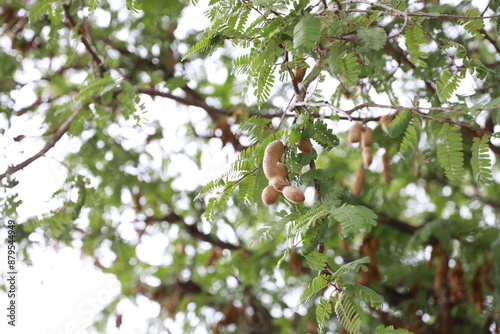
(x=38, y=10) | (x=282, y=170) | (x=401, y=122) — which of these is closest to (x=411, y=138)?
(x=401, y=122)

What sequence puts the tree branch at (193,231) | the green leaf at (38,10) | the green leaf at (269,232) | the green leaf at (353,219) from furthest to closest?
the tree branch at (193,231) < the green leaf at (38,10) < the green leaf at (269,232) < the green leaf at (353,219)

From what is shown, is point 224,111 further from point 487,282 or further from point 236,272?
point 487,282

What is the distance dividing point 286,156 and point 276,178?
11 cm

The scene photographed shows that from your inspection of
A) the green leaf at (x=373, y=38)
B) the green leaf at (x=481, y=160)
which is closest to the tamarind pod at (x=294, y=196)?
the green leaf at (x=373, y=38)

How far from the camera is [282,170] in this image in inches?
34.5

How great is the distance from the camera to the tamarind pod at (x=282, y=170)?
0.87 m

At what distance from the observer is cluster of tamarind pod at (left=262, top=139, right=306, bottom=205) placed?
2.63 feet

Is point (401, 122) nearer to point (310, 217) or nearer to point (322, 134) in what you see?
point (322, 134)

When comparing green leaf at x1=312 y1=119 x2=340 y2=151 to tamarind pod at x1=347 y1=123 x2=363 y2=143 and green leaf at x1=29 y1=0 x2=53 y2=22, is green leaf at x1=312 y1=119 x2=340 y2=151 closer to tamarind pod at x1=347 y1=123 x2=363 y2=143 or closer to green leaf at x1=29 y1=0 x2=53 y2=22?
tamarind pod at x1=347 y1=123 x2=363 y2=143

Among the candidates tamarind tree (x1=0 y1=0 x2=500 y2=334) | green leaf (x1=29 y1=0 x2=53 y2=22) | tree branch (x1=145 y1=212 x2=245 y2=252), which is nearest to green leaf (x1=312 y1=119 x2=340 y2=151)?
tamarind tree (x1=0 y1=0 x2=500 y2=334)

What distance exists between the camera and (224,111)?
213cm

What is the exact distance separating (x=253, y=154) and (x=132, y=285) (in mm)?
1791

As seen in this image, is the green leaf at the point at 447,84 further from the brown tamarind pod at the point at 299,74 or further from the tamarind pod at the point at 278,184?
the tamarind pod at the point at 278,184

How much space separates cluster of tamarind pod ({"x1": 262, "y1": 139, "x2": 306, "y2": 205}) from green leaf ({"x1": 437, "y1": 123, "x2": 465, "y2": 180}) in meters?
0.29
